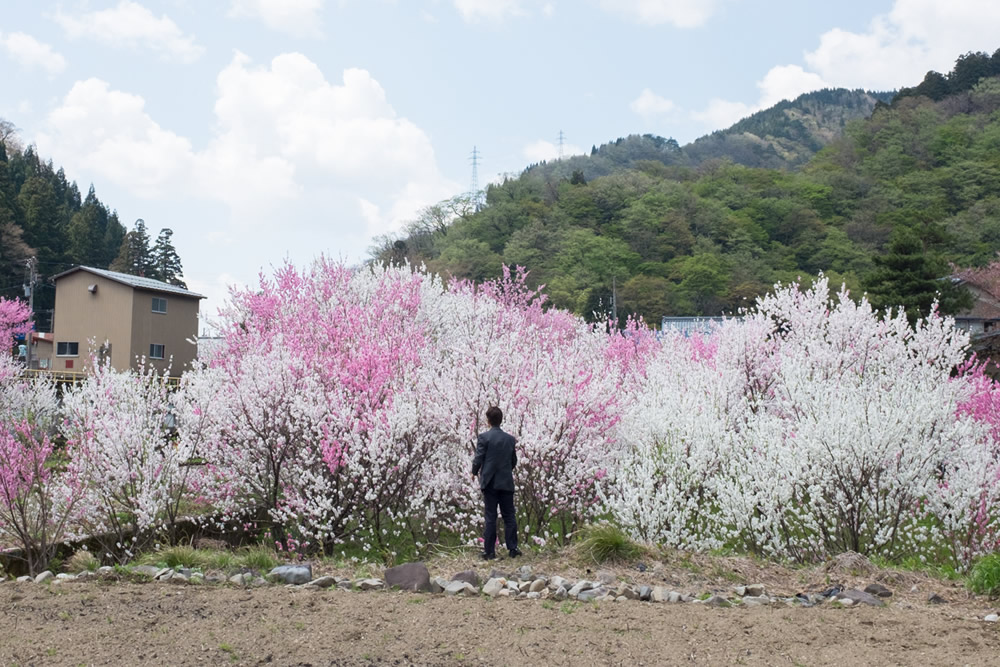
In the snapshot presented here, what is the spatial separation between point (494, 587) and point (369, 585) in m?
0.93

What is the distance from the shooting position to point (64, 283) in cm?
3284

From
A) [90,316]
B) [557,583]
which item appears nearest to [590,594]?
[557,583]

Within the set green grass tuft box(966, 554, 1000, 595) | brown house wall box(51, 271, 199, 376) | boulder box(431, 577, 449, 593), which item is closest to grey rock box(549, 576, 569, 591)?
boulder box(431, 577, 449, 593)

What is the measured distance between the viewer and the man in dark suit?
7.26m

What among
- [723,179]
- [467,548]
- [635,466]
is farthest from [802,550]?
[723,179]

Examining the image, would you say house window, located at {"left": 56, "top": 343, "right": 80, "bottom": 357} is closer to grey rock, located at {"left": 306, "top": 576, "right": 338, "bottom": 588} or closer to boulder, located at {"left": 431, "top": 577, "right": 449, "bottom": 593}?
grey rock, located at {"left": 306, "top": 576, "right": 338, "bottom": 588}

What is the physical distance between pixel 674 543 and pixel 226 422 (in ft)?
17.1

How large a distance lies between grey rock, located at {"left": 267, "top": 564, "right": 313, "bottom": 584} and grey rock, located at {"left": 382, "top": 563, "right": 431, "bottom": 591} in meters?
0.63

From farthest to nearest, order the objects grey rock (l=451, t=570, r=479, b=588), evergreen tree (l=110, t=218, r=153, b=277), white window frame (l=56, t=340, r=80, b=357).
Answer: evergreen tree (l=110, t=218, r=153, b=277) < white window frame (l=56, t=340, r=80, b=357) < grey rock (l=451, t=570, r=479, b=588)

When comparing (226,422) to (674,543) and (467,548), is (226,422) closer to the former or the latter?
(467,548)

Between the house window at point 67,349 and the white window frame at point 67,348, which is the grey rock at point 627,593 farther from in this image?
the house window at point 67,349

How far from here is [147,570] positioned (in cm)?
671

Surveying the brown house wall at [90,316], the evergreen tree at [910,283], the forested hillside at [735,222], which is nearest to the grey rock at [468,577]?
the evergreen tree at [910,283]

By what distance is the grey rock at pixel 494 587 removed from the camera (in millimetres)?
5908
